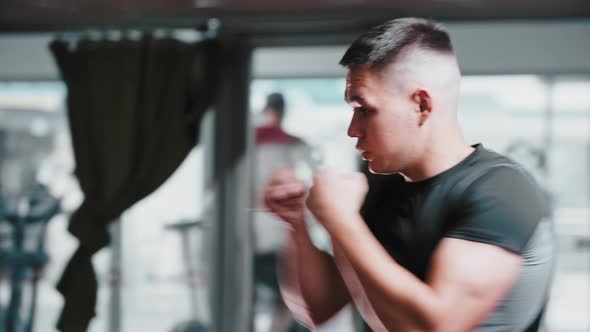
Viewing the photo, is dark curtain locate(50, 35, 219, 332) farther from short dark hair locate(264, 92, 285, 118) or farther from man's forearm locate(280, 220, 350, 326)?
man's forearm locate(280, 220, 350, 326)

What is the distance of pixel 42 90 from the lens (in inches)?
135

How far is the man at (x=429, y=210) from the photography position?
0.58m

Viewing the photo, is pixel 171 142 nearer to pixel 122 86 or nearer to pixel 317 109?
pixel 122 86

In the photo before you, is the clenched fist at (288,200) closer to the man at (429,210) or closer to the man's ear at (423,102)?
the man at (429,210)

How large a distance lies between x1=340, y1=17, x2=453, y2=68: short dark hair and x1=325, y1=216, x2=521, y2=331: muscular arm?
190 millimetres

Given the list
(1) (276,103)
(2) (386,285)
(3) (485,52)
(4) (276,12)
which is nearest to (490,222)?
(2) (386,285)

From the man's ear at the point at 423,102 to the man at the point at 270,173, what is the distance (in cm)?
234

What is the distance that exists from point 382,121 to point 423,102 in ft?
0.15

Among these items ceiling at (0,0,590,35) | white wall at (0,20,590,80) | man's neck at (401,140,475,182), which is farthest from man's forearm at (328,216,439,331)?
white wall at (0,20,590,80)

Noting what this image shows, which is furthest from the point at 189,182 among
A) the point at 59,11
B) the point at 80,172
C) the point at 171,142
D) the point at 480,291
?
the point at 480,291

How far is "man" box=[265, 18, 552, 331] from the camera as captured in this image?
1.91ft

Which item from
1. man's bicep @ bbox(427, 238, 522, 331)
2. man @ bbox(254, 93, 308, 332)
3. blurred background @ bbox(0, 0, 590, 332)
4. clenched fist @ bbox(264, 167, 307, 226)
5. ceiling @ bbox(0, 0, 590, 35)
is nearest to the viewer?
man's bicep @ bbox(427, 238, 522, 331)

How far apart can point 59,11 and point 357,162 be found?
164 cm

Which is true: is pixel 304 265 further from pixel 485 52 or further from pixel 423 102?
pixel 485 52
